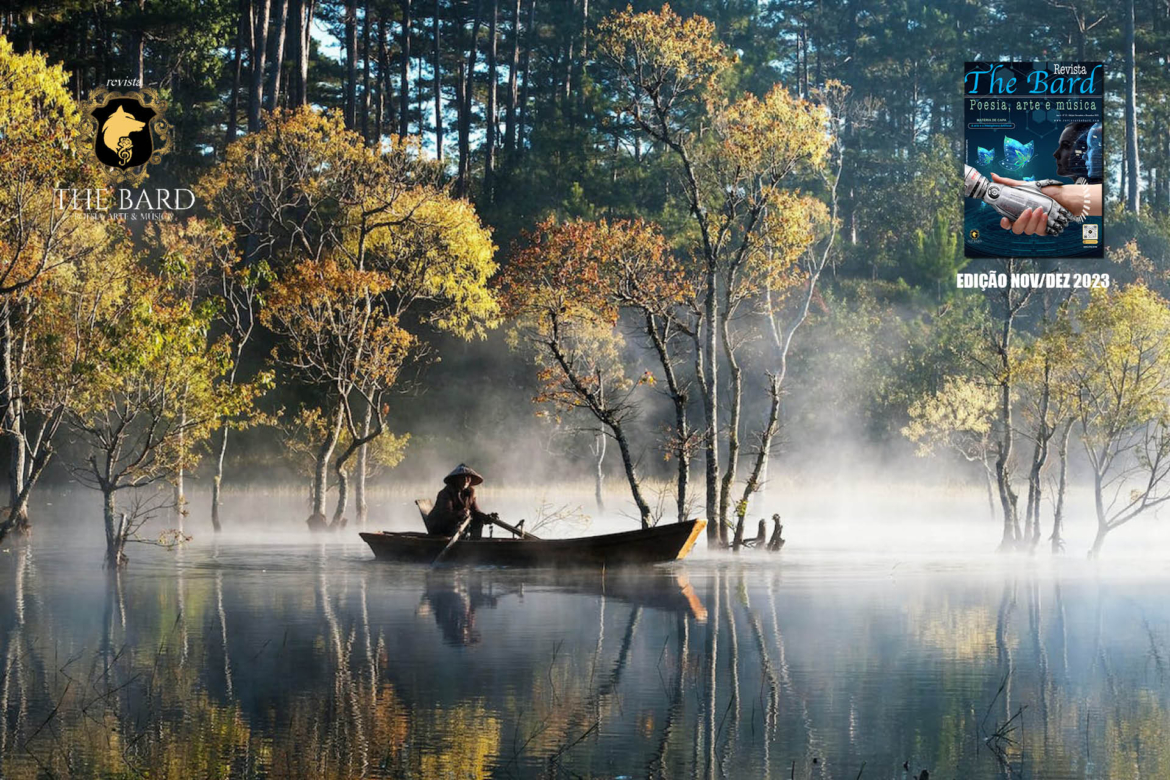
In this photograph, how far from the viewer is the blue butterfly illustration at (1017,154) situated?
46375mm

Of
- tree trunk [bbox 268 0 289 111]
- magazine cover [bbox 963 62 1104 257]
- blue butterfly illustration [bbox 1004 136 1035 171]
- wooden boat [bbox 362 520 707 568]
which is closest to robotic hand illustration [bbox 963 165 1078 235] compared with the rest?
magazine cover [bbox 963 62 1104 257]

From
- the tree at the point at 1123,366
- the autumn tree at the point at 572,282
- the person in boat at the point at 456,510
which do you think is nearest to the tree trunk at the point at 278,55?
the autumn tree at the point at 572,282

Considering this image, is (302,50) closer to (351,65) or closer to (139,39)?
(139,39)

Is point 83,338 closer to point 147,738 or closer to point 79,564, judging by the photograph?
point 79,564

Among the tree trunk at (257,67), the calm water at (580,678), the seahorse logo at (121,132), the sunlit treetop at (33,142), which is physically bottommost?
the calm water at (580,678)

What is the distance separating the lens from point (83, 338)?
28219mm

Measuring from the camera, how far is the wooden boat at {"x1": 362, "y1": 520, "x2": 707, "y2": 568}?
29328 mm

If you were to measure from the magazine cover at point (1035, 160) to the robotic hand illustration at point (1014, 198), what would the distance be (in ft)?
0.10

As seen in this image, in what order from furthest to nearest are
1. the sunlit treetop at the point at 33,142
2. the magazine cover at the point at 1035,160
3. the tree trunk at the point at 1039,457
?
the magazine cover at the point at 1035,160 → the tree trunk at the point at 1039,457 → the sunlit treetop at the point at 33,142

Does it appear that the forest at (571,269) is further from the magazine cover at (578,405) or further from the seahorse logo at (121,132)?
the seahorse logo at (121,132)

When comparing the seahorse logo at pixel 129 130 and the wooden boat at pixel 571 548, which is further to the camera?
the seahorse logo at pixel 129 130

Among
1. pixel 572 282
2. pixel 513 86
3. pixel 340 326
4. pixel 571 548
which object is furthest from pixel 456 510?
pixel 513 86

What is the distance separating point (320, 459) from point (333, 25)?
35.8 metres

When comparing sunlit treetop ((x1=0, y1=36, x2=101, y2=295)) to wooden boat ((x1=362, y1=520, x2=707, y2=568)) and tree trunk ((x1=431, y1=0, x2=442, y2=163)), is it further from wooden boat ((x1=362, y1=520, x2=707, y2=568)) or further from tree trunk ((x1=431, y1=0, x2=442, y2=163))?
tree trunk ((x1=431, y1=0, x2=442, y2=163))
